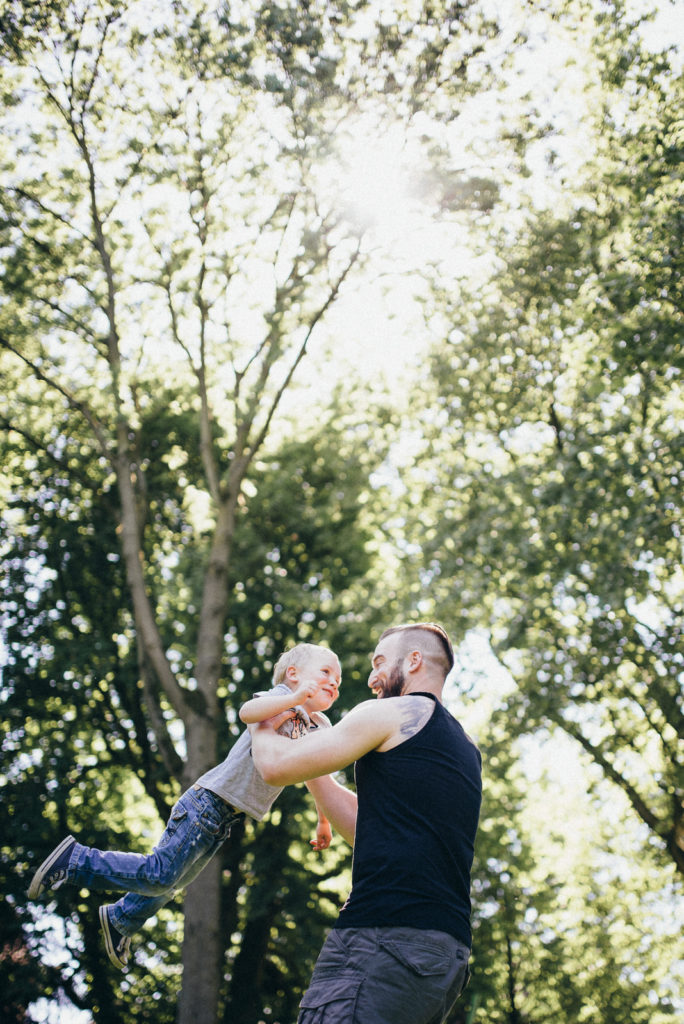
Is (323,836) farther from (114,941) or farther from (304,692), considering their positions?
(114,941)

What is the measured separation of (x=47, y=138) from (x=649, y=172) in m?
9.31

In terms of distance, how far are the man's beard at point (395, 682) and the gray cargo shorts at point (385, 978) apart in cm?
80

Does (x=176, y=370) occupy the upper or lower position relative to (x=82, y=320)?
upper

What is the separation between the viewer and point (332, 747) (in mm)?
2832

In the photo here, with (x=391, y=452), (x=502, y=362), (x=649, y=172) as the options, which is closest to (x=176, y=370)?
(x=391, y=452)

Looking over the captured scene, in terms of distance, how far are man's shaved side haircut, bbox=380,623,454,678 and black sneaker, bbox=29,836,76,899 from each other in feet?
9.11

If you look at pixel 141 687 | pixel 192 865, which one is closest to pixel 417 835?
pixel 192 865

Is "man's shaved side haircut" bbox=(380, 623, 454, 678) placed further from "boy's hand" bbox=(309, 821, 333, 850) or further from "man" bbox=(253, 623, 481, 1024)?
"boy's hand" bbox=(309, 821, 333, 850)

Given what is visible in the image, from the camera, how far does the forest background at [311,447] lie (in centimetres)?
1270

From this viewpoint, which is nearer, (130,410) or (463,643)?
(130,410)

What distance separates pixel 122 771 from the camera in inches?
757

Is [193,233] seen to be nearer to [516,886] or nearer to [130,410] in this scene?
[130,410]

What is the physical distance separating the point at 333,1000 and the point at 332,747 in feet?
2.39

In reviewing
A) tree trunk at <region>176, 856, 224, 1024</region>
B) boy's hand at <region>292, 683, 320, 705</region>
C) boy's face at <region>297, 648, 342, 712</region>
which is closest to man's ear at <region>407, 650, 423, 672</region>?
boy's hand at <region>292, 683, 320, 705</region>
